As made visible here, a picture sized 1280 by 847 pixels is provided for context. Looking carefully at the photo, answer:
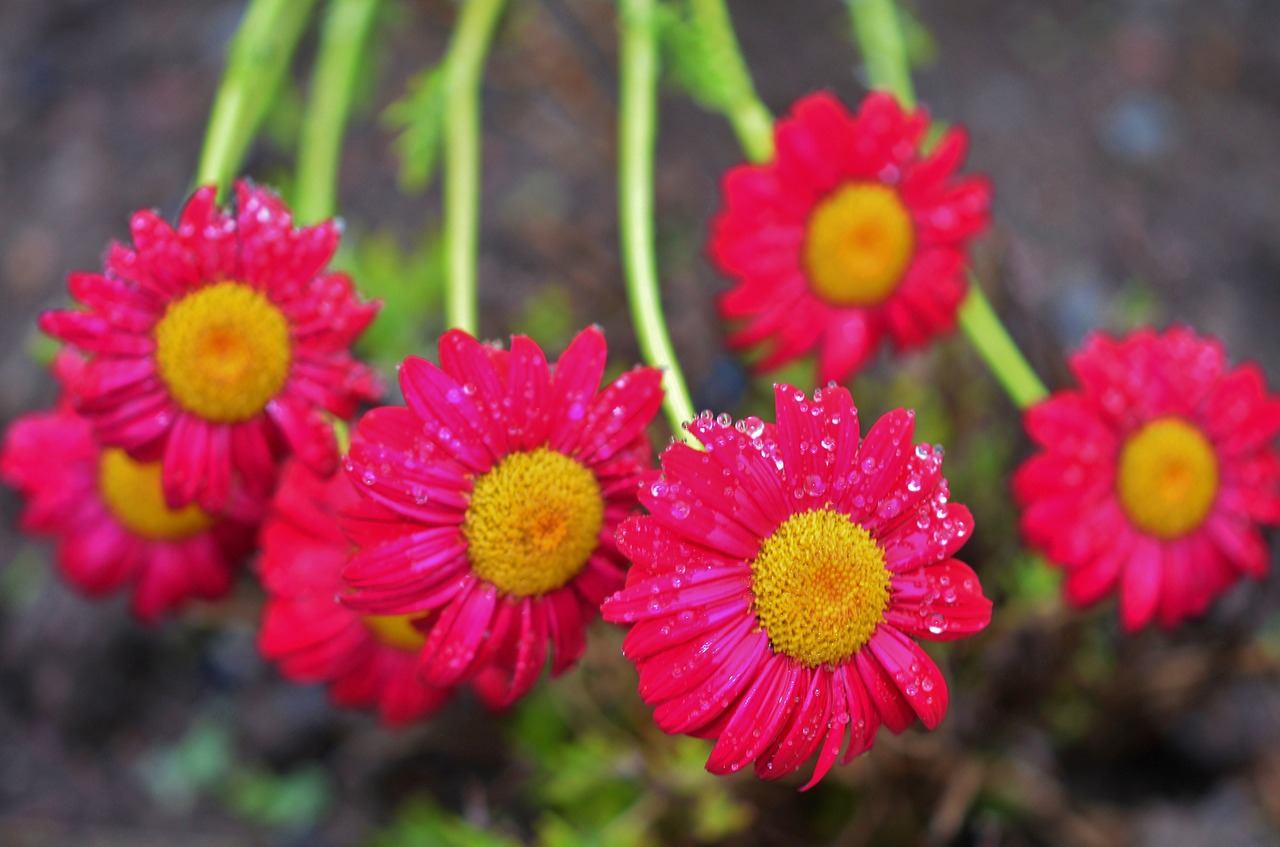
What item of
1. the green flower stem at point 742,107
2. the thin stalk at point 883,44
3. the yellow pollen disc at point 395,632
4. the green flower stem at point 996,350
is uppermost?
the thin stalk at point 883,44

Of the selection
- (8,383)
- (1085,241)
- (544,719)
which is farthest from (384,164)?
(1085,241)

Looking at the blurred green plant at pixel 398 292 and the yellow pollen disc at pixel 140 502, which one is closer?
the yellow pollen disc at pixel 140 502

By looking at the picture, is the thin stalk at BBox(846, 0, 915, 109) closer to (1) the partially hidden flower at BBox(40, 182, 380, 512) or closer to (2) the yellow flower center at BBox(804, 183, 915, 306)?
(2) the yellow flower center at BBox(804, 183, 915, 306)

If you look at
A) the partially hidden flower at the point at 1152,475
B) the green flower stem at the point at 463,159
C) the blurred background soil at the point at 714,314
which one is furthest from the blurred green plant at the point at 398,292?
the partially hidden flower at the point at 1152,475

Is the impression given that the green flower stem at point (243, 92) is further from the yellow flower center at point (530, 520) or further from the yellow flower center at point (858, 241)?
the yellow flower center at point (858, 241)

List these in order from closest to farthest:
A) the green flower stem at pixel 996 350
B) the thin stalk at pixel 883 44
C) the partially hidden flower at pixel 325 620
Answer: the partially hidden flower at pixel 325 620, the green flower stem at pixel 996 350, the thin stalk at pixel 883 44

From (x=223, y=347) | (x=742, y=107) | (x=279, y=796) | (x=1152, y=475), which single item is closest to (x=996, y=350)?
(x=1152, y=475)

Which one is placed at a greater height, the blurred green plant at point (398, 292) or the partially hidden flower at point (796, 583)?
the blurred green plant at point (398, 292)

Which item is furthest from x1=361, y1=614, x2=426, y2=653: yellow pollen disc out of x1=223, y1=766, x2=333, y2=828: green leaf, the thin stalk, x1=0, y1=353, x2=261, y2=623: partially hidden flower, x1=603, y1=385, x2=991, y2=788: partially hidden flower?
the thin stalk
